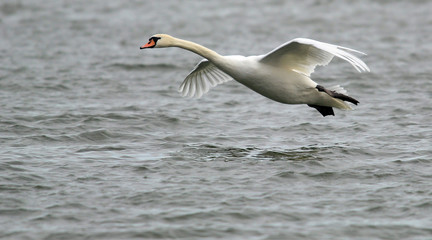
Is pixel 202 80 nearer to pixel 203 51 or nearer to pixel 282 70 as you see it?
pixel 203 51

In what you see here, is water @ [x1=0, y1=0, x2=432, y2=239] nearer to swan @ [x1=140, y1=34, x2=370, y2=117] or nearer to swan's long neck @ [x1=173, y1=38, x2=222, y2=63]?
swan @ [x1=140, y1=34, x2=370, y2=117]

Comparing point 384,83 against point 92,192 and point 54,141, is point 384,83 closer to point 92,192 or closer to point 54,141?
point 54,141

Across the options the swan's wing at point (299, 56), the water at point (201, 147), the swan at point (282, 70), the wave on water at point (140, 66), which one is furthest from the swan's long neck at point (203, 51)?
the wave on water at point (140, 66)

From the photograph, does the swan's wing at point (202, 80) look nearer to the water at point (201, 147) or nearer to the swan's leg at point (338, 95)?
the water at point (201, 147)

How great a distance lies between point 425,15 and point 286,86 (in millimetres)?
15693

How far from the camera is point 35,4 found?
28250 millimetres

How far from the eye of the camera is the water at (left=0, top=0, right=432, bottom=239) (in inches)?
309

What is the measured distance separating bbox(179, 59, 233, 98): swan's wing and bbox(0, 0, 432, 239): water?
2.10 ft

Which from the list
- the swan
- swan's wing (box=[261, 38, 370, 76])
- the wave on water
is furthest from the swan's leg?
the wave on water

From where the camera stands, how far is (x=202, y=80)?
483 inches

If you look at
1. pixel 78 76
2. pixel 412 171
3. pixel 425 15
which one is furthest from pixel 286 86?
pixel 425 15

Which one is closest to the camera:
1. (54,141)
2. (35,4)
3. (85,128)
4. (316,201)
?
(316,201)

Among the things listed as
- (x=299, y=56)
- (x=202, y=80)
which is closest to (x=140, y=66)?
(x=202, y=80)

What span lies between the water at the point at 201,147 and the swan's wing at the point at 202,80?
2.10ft
